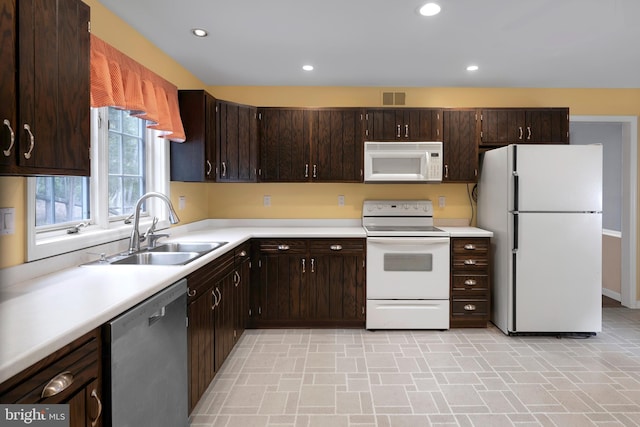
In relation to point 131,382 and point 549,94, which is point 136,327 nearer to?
point 131,382

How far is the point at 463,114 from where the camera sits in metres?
3.79

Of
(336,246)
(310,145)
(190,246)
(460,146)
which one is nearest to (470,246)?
(460,146)

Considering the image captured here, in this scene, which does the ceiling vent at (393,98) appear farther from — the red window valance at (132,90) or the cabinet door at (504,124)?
the red window valance at (132,90)

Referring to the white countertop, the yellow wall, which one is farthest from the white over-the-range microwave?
the white countertop

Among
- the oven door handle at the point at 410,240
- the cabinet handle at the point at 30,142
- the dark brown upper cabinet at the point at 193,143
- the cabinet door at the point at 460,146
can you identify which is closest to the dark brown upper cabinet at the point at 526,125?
the cabinet door at the point at 460,146

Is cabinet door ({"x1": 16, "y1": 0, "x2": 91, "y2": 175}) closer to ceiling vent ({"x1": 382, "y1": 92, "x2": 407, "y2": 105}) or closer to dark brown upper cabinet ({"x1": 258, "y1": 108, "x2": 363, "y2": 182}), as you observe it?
dark brown upper cabinet ({"x1": 258, "y1": 108, "x2": 363, "y2": 182})

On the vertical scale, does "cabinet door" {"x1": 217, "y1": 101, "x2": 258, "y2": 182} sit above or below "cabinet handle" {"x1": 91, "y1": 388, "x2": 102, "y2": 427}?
above

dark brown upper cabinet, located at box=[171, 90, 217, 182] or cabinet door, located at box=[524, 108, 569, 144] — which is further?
cabinet door, located at box=[524, 108, 569, 144]

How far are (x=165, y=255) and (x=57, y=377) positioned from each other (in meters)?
1.54

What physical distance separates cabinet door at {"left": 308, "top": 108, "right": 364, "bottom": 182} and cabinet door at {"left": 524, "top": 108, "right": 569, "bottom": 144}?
175 cm

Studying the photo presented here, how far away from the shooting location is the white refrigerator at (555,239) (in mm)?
3254

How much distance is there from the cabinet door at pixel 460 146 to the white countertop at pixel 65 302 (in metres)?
2.56

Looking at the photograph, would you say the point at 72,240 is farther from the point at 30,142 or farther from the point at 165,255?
the point at 30,142

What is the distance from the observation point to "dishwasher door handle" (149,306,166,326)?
1565 millimetres
